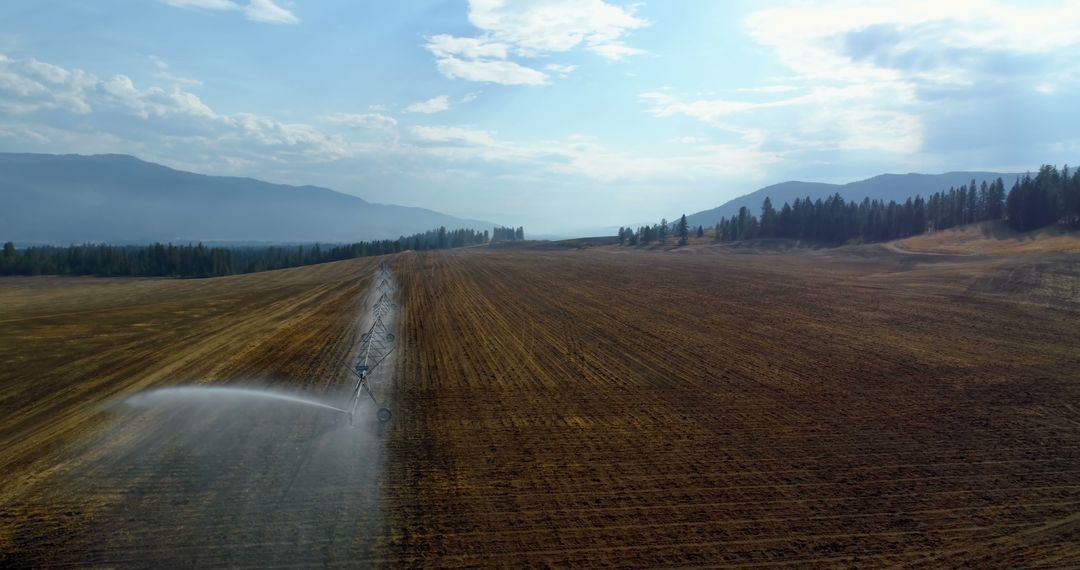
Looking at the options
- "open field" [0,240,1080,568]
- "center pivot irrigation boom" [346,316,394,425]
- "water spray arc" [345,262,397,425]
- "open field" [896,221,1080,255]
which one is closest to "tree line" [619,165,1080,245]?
"open field" [896,221,1080,255]

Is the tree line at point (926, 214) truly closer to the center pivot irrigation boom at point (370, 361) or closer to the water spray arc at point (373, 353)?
the water spray arc at point (373, 353)

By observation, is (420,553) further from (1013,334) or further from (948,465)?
(1013,334)

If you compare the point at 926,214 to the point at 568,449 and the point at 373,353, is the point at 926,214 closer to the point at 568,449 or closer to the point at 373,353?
the point at 373,353

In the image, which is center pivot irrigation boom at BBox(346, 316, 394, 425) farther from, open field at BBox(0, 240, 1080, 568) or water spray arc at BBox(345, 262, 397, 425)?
open field at BBox(0, 240, 1080, 568)

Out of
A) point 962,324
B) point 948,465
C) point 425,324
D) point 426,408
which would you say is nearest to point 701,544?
point 948,465

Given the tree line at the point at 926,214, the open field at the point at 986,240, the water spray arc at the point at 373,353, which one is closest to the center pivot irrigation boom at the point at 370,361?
the water spray arc at the point at 373,353

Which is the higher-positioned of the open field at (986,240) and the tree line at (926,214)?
the tree line at (926,214)
